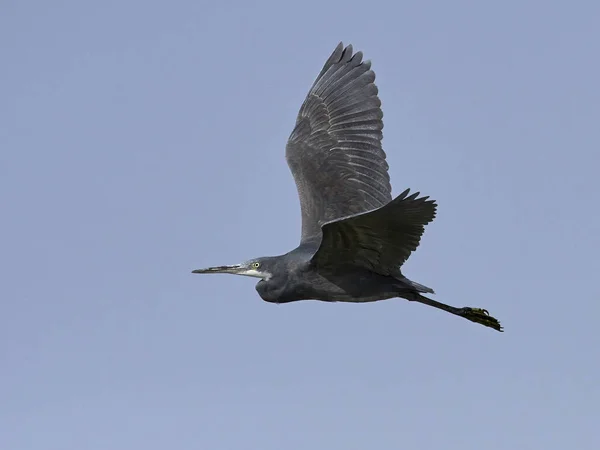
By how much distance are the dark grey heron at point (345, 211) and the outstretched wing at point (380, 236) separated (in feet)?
0.03

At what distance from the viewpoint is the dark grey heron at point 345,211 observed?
11.6m

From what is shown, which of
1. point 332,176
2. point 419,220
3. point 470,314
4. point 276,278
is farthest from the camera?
point 332,176

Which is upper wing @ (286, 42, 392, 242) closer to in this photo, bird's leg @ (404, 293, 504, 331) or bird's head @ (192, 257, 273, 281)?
bird's head @ (192, 257, 273, 281)

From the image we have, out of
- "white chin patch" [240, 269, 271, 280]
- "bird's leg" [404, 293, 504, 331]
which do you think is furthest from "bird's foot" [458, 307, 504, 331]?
"white chin patch" [240, 269, 271, 280]

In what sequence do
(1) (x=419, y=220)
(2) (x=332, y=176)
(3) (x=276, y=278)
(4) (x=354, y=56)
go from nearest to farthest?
1. (1) (x=419, y=220)
2. (3) (x=276, y=278)
3. (2) (x=332, y=176)
4. (4) (x=354, y=56)

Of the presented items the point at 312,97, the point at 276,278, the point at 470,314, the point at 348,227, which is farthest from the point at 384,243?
the point at 312,97

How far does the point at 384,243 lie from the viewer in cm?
1194

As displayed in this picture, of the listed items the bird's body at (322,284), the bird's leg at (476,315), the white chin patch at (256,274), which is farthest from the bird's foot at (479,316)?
the white chin patch at (256,274)

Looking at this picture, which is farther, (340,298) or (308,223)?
(308,223)

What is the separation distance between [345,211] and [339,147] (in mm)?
1253

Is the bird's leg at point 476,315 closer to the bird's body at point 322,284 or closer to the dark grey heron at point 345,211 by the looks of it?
the dark grey heron at point 345,211

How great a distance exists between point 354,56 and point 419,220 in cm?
517

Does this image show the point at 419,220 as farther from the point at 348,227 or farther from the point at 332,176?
the point at 332,176

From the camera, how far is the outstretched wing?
1091 cm
